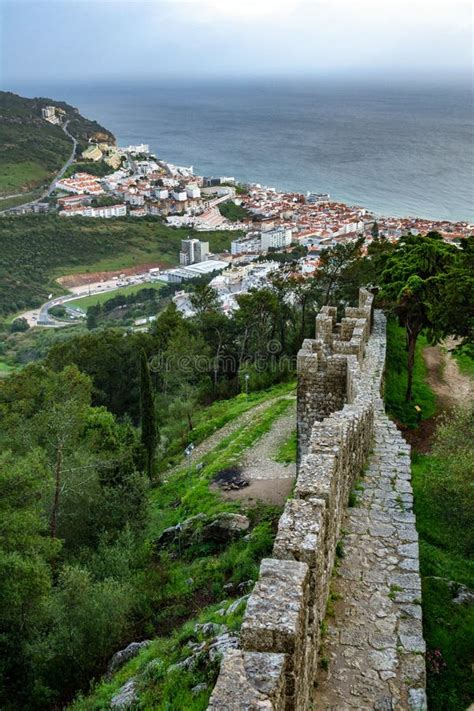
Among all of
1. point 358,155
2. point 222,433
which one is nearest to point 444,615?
point 222,433

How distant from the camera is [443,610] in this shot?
6434mm

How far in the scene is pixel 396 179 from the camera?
103500mm

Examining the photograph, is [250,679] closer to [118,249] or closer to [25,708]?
[25,708]

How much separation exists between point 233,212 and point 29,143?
1735 inches

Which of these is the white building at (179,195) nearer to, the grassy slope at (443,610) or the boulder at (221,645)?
the grassy slope at (443,610)

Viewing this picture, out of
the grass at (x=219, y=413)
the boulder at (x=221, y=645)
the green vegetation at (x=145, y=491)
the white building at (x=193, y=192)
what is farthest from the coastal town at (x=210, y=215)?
the boulder at (x=221, y=645)

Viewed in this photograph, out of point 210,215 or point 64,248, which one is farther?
point 210,215

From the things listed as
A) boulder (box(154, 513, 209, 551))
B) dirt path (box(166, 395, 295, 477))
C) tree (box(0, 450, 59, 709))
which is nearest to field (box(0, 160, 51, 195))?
dirt path (box(166, 395, 295, 477))

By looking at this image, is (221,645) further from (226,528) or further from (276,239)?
(276,239)

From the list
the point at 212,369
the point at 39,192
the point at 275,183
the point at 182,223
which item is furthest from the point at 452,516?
the point at 275,183

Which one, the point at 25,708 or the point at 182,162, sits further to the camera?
the point at 182,162

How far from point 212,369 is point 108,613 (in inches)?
738

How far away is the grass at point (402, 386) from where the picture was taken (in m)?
15.0

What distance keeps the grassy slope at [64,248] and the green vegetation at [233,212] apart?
1108 cm
